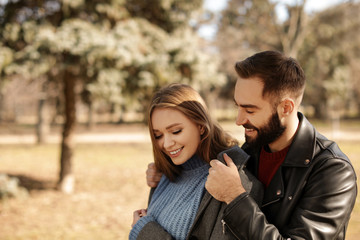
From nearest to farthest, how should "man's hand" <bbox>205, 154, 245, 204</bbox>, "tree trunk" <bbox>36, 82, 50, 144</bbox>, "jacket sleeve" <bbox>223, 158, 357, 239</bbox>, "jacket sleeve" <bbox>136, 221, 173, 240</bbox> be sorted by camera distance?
"jacket sleeve" <bbox>223, 158, 357, 239</bbox>
"man's hand" <bbox>205, 154, 245, 204</bbox>
"jacket sleeve" <bbox>136, 221, 173, 240</bbox>
"tree trunk" <bbox>36, 82, 50, 144</bbox>

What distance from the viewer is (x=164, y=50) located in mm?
8102

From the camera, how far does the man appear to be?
1.60 m

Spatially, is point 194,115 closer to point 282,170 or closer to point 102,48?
point 282,170

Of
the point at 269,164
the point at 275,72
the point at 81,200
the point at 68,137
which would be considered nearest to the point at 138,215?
the point at 269,164

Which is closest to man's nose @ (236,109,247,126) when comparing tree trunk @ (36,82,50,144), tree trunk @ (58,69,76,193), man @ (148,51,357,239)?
man @ (148,51,357,239)

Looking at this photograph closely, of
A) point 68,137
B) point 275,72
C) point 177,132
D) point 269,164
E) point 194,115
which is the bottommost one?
point 68,137

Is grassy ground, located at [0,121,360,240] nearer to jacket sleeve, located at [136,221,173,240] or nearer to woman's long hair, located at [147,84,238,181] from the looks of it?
jacket sleeve, located at [136,221,173,240]

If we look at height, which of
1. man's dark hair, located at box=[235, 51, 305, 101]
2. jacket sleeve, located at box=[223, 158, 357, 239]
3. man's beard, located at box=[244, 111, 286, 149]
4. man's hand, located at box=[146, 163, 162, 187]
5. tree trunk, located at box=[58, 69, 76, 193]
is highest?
man's dark hair, located at box=[235, 51, 305, 101]

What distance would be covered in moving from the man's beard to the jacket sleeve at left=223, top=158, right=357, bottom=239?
0.94ft

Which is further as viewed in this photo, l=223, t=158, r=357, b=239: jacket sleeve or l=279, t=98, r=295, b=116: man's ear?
l=279, t=98, r=295, b=116: man's ear

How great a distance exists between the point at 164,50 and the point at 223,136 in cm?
610

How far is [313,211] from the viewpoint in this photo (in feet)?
5.26

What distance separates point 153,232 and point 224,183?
2.22 feet

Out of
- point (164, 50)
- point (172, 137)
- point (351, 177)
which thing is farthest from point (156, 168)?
point (164, 50)
